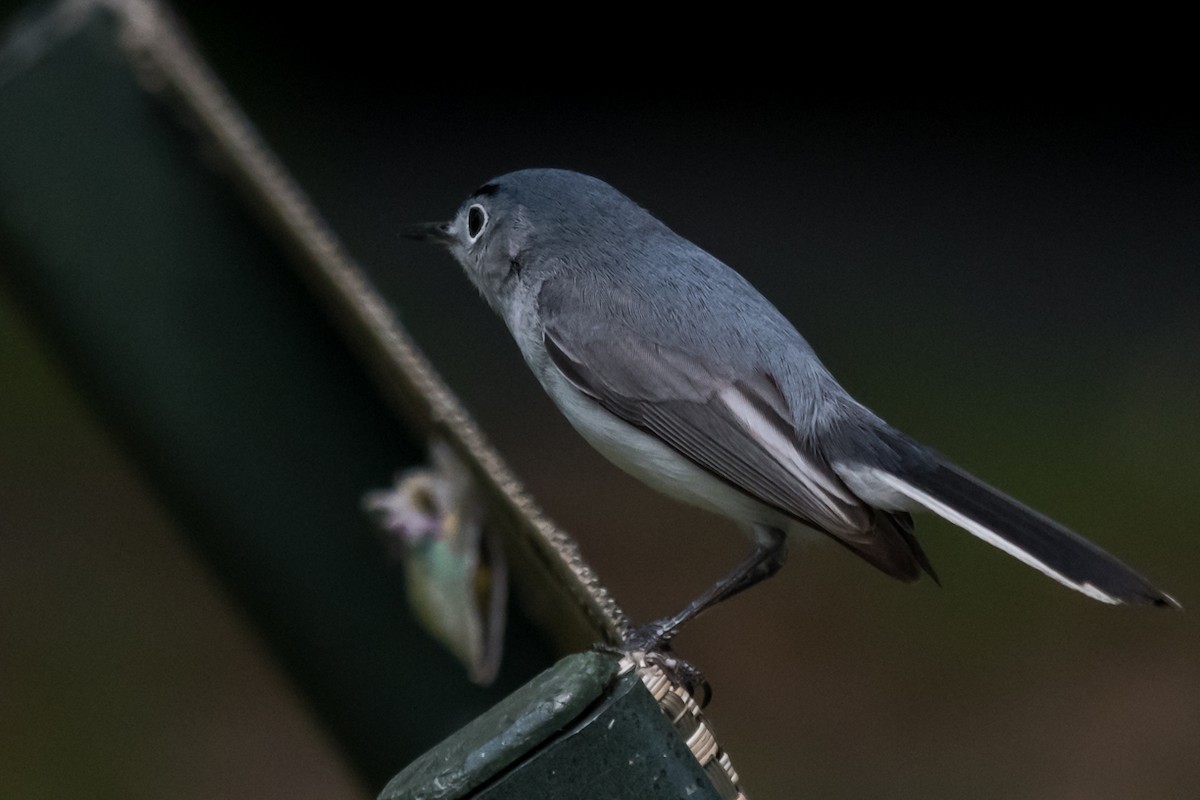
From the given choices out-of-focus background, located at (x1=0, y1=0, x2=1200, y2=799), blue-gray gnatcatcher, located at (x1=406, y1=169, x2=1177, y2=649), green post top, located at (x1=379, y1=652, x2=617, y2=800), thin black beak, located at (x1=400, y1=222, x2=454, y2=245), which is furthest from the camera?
out-of-focus background, located at (x1=0, y1=0, x2=1200, y2=799)

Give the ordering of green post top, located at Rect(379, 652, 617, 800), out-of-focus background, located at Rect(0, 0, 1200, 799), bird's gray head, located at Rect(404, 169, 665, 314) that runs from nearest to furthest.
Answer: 1. green post top, located at Rect(379, 652, 617, 800)
2. bird's gray head, located at Rect(404, 169, 665, 314)
3. out-of-focus background, located at Rect(0, 0, 1200, 799)

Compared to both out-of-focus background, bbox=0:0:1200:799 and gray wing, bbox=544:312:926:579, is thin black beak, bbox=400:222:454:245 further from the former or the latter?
out-of-focus background, bbox=0:0:1200:799

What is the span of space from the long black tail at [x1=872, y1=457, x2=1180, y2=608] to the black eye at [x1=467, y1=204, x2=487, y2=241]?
54 centimetres

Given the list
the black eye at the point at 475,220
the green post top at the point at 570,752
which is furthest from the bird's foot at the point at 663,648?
the black eye at the point at 475,220

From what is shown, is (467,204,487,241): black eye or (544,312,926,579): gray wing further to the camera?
(467,204,487,241): black eye

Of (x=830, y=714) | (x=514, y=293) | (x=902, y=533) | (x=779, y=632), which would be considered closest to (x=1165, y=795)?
(x=830, y=714)

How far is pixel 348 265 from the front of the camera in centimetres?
130

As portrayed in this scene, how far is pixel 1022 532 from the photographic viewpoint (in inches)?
42.1

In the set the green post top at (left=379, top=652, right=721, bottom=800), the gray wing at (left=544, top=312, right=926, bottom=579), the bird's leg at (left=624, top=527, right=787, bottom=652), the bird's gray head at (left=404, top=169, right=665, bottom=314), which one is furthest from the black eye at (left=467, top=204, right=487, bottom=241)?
the green post top at (left=379, top=652, right=721, bottom=800)

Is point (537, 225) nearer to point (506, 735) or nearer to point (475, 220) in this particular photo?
point (475, 220)

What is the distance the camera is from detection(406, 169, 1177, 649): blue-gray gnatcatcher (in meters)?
1.13

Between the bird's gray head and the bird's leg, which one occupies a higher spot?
the bird's gray head

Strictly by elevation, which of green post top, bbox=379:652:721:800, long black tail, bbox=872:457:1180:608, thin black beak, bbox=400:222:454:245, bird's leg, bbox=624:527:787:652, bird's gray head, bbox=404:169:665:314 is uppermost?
thin black beak, bbox=400:222:454:245

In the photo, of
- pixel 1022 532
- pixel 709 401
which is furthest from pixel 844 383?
pixel 1022 532
